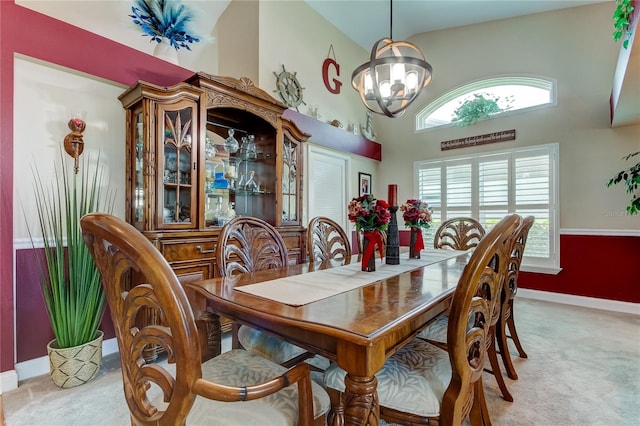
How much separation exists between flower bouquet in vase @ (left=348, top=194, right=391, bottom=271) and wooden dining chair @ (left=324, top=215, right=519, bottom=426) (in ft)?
2.01

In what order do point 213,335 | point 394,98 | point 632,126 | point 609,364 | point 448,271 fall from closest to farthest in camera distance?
point 213,335 < point 448,271 < point 609,364 < point 394,98 < point 632,126

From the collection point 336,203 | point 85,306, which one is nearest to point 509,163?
point 336,203

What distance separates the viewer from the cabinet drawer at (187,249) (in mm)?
2169

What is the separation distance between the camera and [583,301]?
3.66m

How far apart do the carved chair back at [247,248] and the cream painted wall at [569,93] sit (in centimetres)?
381

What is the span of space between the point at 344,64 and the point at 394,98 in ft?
9.22

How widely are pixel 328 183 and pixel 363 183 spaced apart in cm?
92

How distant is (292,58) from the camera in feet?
12.5

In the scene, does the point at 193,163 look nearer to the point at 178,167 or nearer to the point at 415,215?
the point at 178,167

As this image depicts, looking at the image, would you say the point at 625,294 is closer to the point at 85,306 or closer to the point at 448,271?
the point at 448,271

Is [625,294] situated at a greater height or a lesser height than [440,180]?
lesser

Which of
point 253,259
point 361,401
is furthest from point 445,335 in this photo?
point 253,259

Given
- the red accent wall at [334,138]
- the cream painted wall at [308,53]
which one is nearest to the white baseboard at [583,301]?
the red accent wall at [334,138]

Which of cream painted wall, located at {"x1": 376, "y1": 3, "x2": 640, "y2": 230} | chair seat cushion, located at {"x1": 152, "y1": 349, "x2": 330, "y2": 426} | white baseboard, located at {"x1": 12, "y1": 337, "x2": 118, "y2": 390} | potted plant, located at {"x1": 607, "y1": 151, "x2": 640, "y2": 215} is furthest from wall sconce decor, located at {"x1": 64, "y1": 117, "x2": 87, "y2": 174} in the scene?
potted plant, located at {"x1": 607, "y1": 151, "x2": 640, "y2": 215}
